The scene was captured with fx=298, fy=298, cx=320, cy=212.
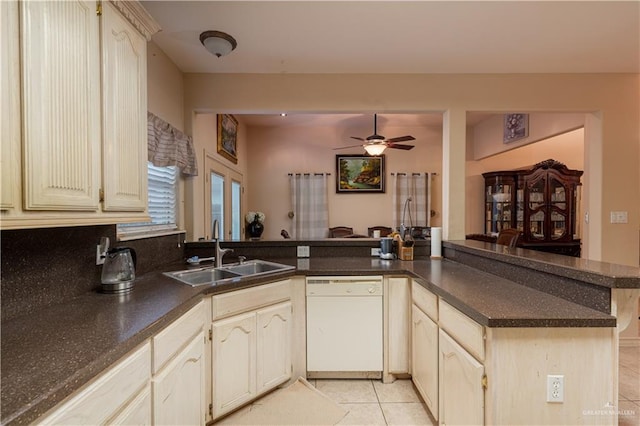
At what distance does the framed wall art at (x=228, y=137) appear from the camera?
3.73 meters

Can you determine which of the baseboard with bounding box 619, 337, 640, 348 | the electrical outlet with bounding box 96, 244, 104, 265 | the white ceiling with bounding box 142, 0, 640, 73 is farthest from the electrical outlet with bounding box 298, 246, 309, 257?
the baseboard with bounding box 619, 337, 640, 348

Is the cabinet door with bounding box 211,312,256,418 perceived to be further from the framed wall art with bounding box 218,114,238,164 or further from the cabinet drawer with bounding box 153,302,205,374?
the framed wall art with bounding box 218,114,238,164

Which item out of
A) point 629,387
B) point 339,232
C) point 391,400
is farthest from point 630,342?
point 339,232

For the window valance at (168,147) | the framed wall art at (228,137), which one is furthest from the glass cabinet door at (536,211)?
the window valance at (168,147)

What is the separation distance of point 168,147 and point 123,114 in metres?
0.96

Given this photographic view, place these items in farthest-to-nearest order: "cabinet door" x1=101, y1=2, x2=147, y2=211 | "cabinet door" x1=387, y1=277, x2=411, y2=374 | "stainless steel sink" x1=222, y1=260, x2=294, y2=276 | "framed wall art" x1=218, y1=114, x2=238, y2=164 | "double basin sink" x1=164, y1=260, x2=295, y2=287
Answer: "framed wall art" x1=218, y1=114, x2=238, y2=164, "stainless steel sink" x1=222, y1=260, x2=294, y2=276, "cabinet door" x1=387, y1=277, x2=411, y2=374, "double basin sink" x1=164, y1=260, x2=295, y2=287, "cabinet door" x1=101, y1=2, x2=147, y2=211

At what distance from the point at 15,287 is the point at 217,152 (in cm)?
268

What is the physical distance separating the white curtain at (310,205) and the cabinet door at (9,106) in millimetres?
4487

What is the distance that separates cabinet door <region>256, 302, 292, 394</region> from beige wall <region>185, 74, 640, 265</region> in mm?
1831

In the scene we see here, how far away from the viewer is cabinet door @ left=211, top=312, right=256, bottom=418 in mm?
1717

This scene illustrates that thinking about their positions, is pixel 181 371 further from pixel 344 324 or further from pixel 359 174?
pixel 359 174

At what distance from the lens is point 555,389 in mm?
1140

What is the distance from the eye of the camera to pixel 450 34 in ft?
7.07

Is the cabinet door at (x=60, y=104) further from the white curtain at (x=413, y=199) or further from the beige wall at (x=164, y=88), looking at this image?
the white curtain at (x=413, y=199)
